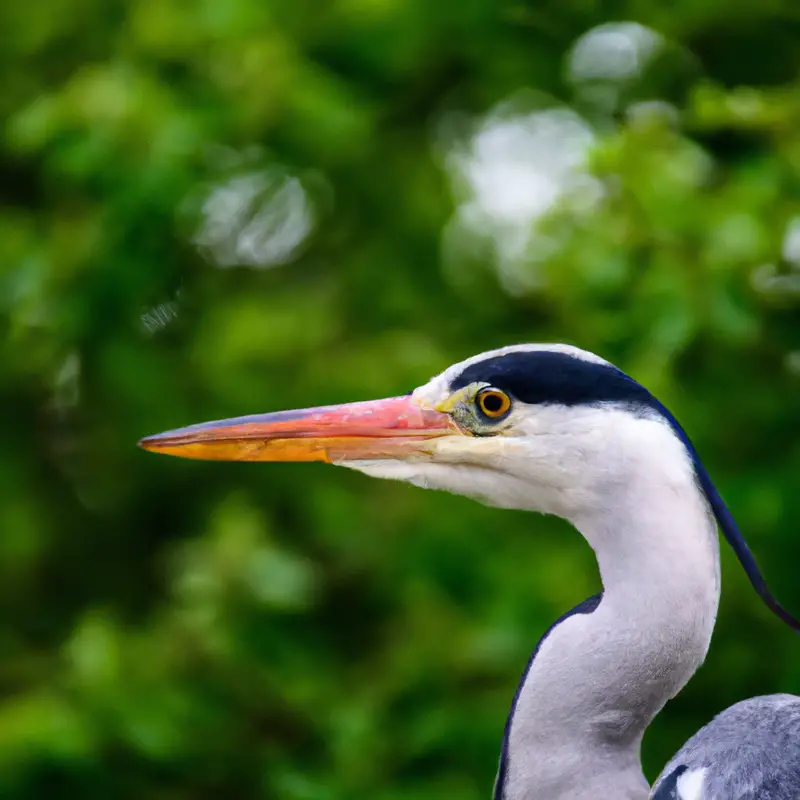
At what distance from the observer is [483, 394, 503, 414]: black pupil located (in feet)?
4.83

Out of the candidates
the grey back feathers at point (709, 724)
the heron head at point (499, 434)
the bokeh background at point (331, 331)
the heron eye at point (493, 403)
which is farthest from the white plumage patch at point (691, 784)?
the bokeh background at point (331, 331)

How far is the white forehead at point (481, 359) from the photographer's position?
1.43m

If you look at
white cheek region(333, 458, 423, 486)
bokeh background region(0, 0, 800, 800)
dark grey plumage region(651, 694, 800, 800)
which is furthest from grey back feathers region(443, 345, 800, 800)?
bokeh background region(0, 0, 800, 800)

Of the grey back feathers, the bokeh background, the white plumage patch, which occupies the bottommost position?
the bokeh background

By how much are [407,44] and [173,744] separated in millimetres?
1935

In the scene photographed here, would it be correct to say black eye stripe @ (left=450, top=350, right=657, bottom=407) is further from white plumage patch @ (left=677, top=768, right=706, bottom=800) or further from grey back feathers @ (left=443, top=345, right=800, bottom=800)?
white plumage patch @ (left=677, top=768, right=706, bottom=800)

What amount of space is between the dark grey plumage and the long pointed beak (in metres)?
0.48

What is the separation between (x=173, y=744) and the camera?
296 centimetres

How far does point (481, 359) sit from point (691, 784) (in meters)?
0.55

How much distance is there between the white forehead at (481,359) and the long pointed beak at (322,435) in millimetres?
20

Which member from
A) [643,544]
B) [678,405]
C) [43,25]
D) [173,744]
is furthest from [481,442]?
[43,25]

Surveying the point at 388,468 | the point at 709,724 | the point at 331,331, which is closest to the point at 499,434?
the point at 388,468

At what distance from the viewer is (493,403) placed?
1.48 meters

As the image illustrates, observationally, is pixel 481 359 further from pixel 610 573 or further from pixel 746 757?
pixel 746 757
